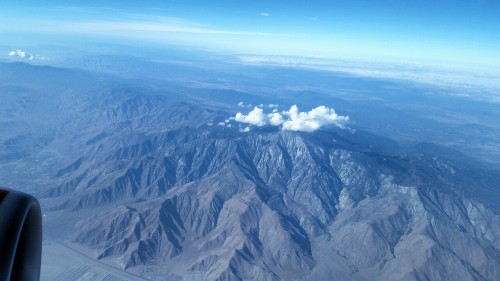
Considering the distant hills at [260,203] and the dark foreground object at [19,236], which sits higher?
the dark foreground object at [19,236]

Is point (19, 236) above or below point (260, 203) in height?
above

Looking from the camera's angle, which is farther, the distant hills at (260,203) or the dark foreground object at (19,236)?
the distant hills at (260,203)

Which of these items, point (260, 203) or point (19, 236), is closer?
point (19, 236)

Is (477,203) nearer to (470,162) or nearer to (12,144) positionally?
(470,162)

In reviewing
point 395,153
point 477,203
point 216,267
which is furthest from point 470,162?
point 216,267

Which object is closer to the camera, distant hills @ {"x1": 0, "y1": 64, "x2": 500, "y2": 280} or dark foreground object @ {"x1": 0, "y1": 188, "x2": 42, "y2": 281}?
dark foreground object @ {"x1": 0, "y1": 188, "x2": 42, "y2": 281}

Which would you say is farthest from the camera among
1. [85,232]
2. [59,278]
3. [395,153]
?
[395,153]

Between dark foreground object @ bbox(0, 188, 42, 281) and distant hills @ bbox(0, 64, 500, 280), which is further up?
dark foreground object @ bbox(0, 188, 42, 281)

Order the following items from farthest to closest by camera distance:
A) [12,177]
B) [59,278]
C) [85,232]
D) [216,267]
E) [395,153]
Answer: [395,153], [12,177], [85,232], [216,267], [59,278]
